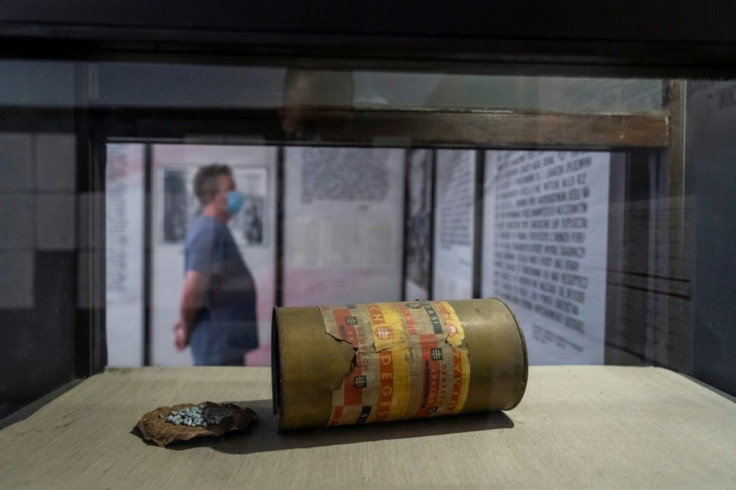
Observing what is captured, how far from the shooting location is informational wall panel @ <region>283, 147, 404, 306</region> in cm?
178

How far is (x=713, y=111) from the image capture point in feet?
3.27

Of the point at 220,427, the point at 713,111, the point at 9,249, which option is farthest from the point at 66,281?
the point at 713,111

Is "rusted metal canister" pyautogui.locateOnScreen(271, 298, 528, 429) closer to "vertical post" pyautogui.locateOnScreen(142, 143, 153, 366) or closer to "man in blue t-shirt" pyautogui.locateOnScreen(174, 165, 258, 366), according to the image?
"man in blue t-shirt" pyautogui.locateOnScreen(174, 165, 258, 366)

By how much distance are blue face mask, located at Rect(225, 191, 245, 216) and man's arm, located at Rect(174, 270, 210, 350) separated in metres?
0.26

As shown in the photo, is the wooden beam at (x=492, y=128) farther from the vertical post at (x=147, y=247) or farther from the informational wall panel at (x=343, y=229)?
the vertical post at (x=147, y=247)

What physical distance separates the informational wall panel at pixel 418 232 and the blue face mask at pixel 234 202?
62 cm

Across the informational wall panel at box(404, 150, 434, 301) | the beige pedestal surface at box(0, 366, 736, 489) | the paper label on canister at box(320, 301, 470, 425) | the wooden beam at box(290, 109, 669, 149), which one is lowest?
the beige pedestal surface at box(0, 366, 736, 489)

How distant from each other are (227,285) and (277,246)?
0.23m

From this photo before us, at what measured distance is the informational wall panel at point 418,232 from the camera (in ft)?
5.89

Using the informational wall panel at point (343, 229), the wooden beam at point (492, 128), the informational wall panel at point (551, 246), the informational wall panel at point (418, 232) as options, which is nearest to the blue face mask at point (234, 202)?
the informational wall panel at point (343, 229)

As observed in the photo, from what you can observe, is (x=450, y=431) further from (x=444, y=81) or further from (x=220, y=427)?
(x=444, y=81)

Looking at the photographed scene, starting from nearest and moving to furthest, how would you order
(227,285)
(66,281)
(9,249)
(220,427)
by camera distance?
(220,427) < (9,249) < (66,281) < (227,285)

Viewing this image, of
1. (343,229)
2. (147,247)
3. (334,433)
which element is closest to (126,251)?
(147,247)

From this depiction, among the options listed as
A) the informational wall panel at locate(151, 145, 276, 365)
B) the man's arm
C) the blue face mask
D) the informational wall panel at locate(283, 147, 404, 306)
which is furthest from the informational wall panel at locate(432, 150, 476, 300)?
the man's arm
